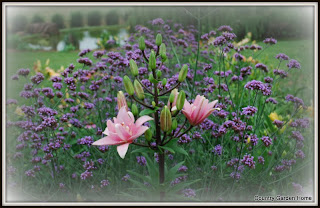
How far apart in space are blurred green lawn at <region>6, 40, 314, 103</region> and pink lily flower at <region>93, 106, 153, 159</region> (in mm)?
1109

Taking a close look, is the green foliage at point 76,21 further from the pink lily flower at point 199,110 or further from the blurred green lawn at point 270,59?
the pink lily flower at point 199,110

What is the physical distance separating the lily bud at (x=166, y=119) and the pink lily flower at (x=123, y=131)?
2.5 inches

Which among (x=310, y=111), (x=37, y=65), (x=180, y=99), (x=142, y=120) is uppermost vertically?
(x=37, y=65)

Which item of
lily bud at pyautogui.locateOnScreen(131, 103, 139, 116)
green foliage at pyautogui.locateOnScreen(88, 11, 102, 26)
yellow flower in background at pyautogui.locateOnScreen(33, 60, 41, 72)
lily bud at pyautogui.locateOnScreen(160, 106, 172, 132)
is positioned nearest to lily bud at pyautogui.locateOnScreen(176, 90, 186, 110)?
lily bud at pyautogui.locateOnScreen(160, 106, 172, 132)

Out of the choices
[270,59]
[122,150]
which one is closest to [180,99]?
[122,150]

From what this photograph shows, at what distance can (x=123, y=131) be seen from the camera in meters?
1.54

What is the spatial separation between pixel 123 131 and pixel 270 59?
8.70 ft

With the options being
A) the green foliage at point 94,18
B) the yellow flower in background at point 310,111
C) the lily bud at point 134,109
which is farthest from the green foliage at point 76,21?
the yellow flower in background at point 310,111

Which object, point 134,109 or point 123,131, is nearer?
point 123,131

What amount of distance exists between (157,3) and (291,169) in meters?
1.56

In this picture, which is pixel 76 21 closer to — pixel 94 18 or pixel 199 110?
pixel 94 18

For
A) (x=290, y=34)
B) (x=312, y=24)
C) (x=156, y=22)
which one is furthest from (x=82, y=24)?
(x=312, y=24)

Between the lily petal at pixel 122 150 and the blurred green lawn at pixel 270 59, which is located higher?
the blurred green lawn at pixel 270 59

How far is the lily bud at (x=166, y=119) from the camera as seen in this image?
1.54m
